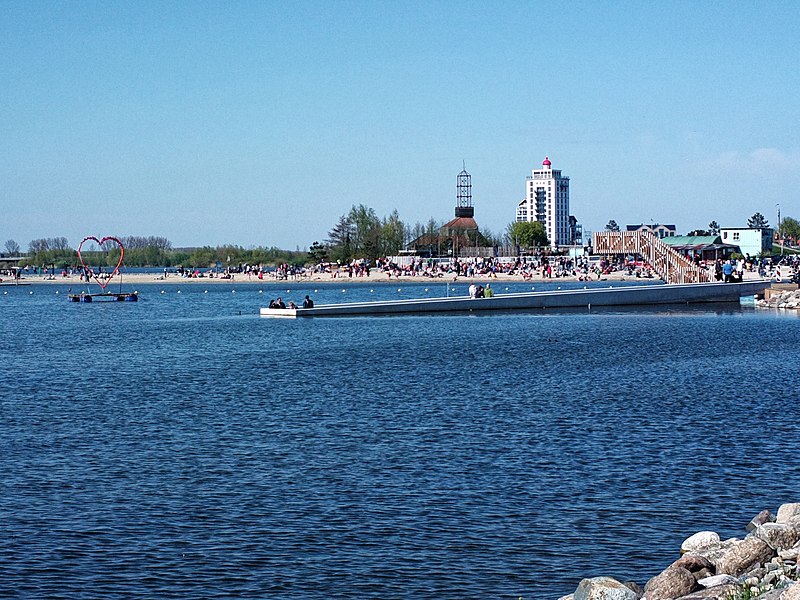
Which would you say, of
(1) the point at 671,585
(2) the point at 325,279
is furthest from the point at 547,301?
(2) the point at 325,279

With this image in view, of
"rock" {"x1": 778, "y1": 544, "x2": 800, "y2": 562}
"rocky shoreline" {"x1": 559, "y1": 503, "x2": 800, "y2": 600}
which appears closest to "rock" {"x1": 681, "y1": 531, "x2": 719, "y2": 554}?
"rocky shoreline" {"x1": 559, "y1": 503, "x2": 800, "y2": 600}

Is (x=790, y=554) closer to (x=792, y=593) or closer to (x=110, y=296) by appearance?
(x=792, y=593)

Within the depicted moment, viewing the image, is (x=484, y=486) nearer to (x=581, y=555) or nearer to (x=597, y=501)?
(x=597, y=501)

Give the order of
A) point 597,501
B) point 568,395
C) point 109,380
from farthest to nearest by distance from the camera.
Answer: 1. point 109,380
2. point 568,395
3. point 597,501

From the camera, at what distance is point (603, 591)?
459 inches

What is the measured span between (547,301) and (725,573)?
6055 cm

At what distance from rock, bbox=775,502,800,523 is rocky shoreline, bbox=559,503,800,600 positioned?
272 millimetres

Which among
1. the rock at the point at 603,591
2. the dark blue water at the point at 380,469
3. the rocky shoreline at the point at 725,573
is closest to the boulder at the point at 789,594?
the rocky shoreline at the point at 725,573

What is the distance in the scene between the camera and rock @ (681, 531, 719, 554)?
14.1m

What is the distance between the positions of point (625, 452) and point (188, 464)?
325 inches

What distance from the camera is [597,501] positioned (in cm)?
1734

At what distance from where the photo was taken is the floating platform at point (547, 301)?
68.3 metres

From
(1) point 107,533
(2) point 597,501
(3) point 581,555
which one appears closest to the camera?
(3) point 581,555

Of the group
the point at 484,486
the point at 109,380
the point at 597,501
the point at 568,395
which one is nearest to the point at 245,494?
the point at 484,486
